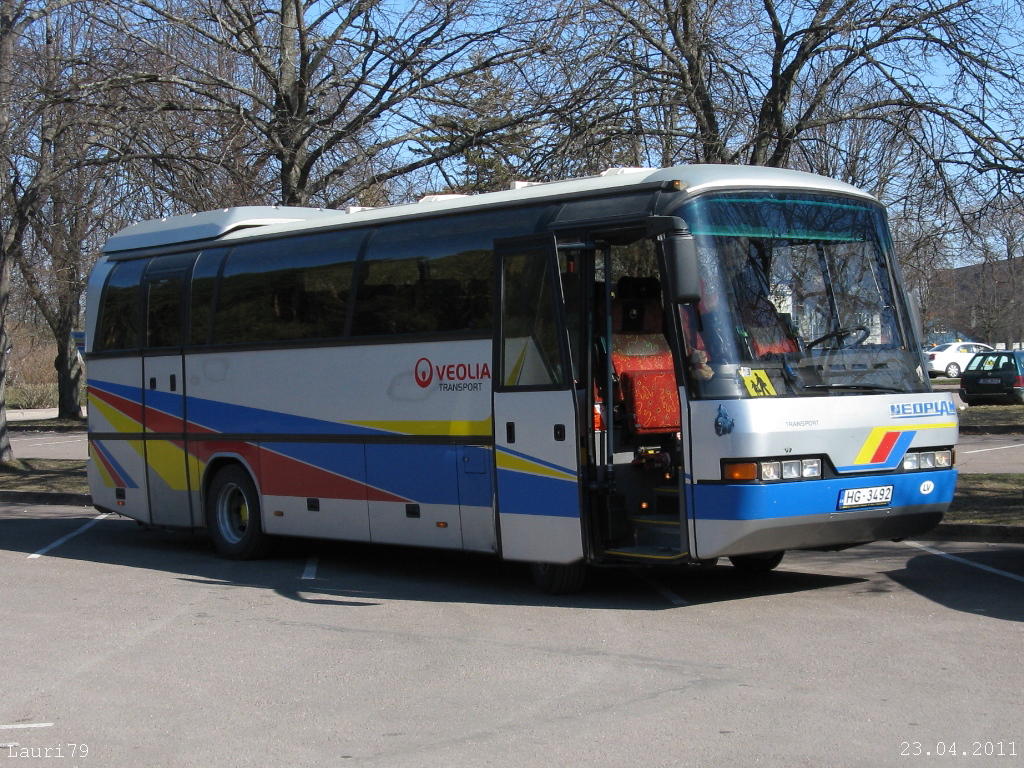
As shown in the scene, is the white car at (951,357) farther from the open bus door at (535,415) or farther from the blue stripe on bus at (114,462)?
the open bus door at (535,415)

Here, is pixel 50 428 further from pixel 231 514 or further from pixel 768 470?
pixel 768 470

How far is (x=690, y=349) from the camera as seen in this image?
9312 millimetres

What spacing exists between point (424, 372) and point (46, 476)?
13.9 meters

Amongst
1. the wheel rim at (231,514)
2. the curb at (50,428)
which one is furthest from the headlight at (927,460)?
the curb at (50,428)

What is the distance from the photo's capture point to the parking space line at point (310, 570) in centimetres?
1239

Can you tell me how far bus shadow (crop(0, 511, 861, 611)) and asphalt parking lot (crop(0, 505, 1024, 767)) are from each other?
6 centimetres

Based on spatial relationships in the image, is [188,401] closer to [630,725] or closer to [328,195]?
[328,195]

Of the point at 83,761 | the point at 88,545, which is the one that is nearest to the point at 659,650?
the point at 83,761

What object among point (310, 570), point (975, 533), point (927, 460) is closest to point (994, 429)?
point (975, 533)

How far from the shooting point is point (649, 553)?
978cm

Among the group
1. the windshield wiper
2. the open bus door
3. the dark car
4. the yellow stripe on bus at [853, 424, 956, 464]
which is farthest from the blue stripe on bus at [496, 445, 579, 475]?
the dark car

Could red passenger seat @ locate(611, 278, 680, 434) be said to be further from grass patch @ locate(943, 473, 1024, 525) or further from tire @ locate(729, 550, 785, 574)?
grass patch @ locate(943, 473, 1024, 525)

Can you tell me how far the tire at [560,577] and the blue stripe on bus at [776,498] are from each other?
1.55 m

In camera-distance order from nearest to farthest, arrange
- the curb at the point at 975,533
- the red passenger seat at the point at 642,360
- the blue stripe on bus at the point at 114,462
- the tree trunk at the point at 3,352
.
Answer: the red passenger seat at the point at 642,360 → the curb at the point at 975,533 → the blue stripe on bus at the point at 114,462 → the tree trunk at the point at 3,352
